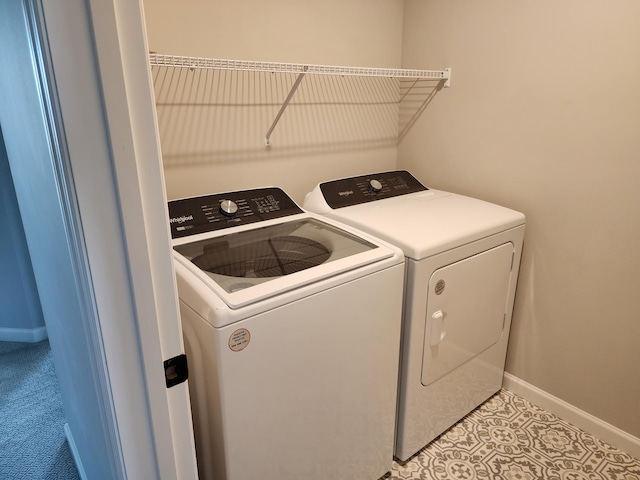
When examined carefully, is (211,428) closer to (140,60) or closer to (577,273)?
(140,60)

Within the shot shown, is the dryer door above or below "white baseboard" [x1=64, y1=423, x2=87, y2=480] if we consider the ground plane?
above

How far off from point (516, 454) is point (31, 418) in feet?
7.38

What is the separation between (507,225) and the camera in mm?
1845

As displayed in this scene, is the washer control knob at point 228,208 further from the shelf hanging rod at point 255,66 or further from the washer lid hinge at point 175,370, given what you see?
the washer lid hinge at point 175,370

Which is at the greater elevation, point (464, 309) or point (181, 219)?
point (181, 219)

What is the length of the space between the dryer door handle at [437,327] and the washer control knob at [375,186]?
72 centimetres

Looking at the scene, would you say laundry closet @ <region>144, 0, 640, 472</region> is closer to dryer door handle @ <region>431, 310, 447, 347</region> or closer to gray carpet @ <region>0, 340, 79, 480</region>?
dryer door handle @ <region>431, 310, 447, 347</region>

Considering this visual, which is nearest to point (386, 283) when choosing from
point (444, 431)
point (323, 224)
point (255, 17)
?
point (323, 224)

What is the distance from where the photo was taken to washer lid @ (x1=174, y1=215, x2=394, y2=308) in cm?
123

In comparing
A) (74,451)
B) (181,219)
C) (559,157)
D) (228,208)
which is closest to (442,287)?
(559,157)

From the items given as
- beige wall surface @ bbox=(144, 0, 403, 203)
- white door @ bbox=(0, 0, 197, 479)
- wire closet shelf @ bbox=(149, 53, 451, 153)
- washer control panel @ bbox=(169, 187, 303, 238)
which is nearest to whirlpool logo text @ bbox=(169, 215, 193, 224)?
washer control panel @ bbox=(169, 187, 303, 238)

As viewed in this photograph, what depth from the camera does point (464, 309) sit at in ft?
5.85

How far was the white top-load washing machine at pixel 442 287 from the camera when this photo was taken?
1.62 meters

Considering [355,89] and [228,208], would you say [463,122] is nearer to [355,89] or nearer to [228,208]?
[355,89]
